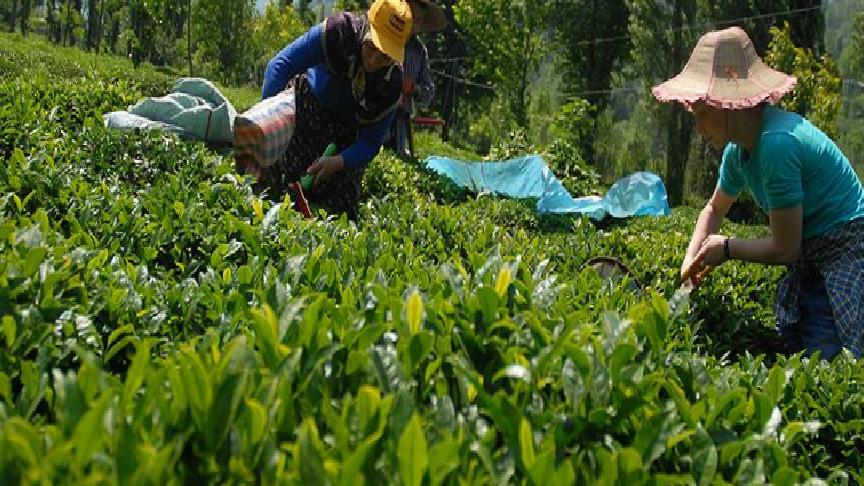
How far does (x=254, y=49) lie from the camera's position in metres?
44.8

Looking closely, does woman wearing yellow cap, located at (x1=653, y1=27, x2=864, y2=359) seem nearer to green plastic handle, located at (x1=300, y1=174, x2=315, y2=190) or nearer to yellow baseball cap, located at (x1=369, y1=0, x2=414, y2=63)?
yellow baseball cap, located at (x1=369, y1=0, x2=414, y2=63)

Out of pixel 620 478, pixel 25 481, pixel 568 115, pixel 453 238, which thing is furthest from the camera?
pixel 568 115

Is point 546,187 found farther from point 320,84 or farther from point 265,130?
point 265,130

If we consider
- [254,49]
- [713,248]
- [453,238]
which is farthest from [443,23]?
[254,49]

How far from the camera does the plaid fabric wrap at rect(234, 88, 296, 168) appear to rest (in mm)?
4027

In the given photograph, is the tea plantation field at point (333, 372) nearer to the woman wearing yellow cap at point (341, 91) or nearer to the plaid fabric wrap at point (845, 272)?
the plaid fabric wrap at point (845, 272)

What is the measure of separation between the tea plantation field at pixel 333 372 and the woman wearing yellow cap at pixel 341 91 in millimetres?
1222

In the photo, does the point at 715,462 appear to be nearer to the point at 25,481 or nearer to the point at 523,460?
the point at 523,460

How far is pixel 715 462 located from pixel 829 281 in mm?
2294

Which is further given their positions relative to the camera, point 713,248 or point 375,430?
point 713,248

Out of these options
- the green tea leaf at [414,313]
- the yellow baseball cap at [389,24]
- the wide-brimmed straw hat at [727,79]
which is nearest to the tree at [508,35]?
the yellow baseball cap at [389,24]

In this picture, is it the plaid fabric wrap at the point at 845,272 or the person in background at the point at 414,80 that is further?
the person in background at the point at 414,80

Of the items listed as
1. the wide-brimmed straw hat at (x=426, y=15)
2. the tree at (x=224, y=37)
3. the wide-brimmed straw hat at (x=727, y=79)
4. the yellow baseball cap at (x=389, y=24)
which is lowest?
the wide-brimmed straw hat at (x=727, y=79)

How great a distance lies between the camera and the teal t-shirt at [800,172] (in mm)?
3041
